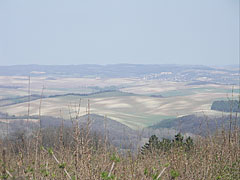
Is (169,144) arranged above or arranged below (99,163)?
below

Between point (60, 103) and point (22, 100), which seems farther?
point (22, 100)

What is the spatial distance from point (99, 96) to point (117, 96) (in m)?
7.26

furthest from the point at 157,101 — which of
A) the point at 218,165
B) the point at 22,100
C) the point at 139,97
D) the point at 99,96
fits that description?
the point at 218,165

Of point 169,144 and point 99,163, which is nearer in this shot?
point 99,163

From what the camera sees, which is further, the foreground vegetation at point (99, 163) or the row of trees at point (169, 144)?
the row of trees at point (169, 144)

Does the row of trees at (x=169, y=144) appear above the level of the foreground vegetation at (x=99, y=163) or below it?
below

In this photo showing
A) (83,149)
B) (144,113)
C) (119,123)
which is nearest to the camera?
(83,149)

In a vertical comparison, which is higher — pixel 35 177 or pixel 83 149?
pixel 83 149

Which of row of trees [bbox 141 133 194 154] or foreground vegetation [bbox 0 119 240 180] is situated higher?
foreground vegetation [bbox 0 119 240 180]

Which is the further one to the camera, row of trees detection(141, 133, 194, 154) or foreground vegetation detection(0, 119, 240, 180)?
row of trees detection(141, 133, 194, 154)

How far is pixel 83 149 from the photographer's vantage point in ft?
17.7

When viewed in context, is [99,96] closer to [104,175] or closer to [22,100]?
A: [22,100]

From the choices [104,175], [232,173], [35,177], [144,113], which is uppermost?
[104,175]

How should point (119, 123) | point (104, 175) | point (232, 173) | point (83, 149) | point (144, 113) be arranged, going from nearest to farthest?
point (104, 175) → point (83, 149) → point (232, 173) → point (119, 123) → point (144, 113)
